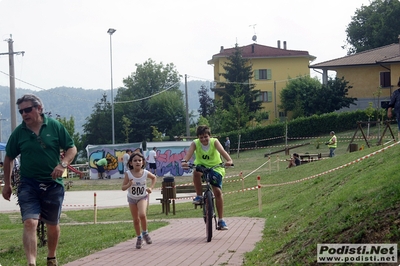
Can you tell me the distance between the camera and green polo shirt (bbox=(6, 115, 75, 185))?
309 inches

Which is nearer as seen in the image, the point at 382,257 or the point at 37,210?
the point at 382,257

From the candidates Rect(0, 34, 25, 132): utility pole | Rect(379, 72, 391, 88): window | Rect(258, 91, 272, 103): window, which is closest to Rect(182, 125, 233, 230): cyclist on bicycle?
Rect(0, 34, 25, 132): utility pole

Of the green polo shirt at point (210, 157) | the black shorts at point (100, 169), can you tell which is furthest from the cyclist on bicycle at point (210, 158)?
the black shorts at point (100, 169)

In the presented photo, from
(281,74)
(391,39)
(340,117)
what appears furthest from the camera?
(281,74)

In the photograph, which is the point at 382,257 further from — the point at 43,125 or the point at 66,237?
the point at 66,237

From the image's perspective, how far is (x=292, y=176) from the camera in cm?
2705

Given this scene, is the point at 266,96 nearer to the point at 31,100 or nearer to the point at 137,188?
the point at 137,188

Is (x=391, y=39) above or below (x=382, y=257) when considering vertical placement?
above

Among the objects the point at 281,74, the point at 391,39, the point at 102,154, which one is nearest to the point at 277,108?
the point at 281,74

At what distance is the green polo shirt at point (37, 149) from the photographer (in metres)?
7.86

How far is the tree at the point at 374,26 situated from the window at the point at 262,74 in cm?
1124

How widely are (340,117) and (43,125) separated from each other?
53.8 m

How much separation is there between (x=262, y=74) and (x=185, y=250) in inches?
3345

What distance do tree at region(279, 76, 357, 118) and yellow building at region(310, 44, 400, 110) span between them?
77.8 inches
